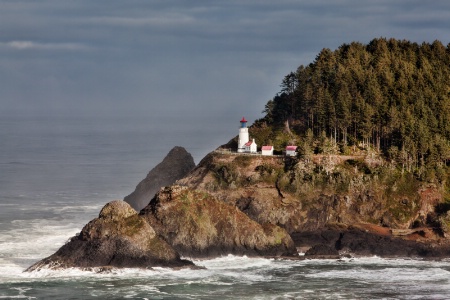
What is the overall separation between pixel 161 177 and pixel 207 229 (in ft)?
124

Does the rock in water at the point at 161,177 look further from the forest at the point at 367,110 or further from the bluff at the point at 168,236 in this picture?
the bluff at the point at 168,236

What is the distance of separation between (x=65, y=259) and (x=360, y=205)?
41.0m

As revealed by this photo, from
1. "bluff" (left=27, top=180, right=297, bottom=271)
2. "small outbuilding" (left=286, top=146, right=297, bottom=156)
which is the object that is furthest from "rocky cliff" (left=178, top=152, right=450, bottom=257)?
"bluff" (left=27, top=180, right=297, bottom=271)

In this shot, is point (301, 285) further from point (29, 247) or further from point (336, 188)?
point (29, 247)

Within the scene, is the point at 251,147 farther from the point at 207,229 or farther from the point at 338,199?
the point at 207,229

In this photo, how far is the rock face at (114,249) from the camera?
327 feet

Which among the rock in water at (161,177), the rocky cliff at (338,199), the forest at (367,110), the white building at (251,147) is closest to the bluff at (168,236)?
the rocky cliff at (338,199)

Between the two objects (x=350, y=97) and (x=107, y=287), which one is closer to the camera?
(x=107, y=287)

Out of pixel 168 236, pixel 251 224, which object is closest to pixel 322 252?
pixel 251 224

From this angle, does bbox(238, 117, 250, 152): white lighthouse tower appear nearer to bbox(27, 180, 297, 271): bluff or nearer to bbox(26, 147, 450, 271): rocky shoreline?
bbox(26, 147, 450, 271): rocky shoreline

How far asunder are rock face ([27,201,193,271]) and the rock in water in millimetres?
39411

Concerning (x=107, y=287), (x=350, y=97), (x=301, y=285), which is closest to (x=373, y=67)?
(x=350, y=97)

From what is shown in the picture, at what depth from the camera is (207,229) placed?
353 feet

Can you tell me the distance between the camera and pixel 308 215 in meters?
118
